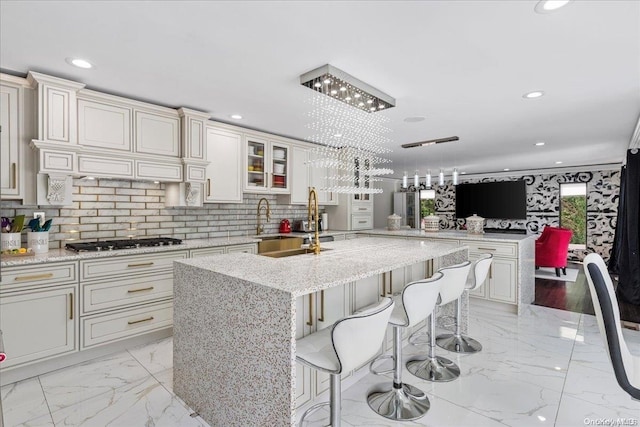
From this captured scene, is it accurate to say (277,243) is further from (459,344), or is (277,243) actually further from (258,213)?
(459,344)

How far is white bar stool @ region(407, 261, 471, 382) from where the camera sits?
8.00 feet

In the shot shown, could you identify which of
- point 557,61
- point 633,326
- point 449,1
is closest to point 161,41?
point 449,1

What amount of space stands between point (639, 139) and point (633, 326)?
2304mm

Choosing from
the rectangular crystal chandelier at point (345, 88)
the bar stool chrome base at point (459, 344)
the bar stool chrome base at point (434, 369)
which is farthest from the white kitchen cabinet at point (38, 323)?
the bar stool chrome base at point (459, 344)

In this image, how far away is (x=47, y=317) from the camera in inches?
98.4

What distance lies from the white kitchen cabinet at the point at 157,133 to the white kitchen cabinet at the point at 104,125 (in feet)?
0.32

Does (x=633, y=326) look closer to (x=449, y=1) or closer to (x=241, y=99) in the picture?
(x=449, y=1)

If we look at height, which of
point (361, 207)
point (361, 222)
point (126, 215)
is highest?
point (361, 207)

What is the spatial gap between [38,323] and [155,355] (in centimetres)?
90

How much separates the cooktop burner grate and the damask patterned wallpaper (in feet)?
27.7

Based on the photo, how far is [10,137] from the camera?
8.41 feet

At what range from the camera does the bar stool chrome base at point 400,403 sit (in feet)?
6.71

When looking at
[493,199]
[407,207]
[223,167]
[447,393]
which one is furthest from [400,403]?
[493,199]

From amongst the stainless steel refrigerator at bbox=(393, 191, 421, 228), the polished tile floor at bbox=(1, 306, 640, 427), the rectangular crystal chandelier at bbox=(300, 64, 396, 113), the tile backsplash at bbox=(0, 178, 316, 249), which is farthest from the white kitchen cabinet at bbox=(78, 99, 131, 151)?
the stainless steel refrigerator at bbox=(393, 191, 421, 228)
